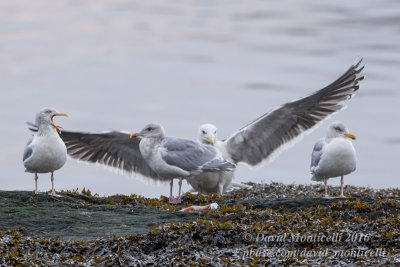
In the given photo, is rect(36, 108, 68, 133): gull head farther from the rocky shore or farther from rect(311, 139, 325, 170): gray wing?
rect(311, 139, 325, 170): gray wing

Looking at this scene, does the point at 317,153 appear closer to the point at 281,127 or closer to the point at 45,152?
the point at 281,127

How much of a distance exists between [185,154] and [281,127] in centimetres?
200

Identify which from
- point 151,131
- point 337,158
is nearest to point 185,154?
point 151,131

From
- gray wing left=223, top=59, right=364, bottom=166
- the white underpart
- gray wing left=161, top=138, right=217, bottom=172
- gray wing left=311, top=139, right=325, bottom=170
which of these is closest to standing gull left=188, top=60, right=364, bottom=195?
gray wing left=223, top=59, right=364, bottom=166

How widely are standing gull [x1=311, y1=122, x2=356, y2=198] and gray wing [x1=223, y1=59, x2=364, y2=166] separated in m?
1.04

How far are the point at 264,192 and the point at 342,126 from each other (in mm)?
1669

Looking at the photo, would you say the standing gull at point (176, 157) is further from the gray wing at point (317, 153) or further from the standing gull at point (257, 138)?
the gray wing at point (317, 153)

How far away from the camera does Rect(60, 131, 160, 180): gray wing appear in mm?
10797

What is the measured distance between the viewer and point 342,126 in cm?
948

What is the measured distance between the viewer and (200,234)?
6.33 metres

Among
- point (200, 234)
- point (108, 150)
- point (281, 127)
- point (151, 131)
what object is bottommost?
point (200, 234)

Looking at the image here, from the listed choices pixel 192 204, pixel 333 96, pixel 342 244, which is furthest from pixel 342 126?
pixel 342 244

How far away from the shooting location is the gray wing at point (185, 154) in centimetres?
935

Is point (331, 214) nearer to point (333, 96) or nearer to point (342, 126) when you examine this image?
point (342, 126)
